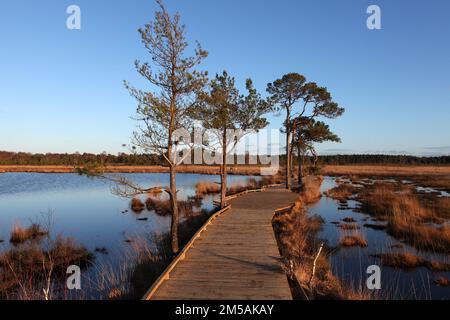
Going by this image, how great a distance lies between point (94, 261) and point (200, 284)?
23.7 ft

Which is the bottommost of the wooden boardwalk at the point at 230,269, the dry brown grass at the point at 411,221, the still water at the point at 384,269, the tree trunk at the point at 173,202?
the still water at the point at 384,269

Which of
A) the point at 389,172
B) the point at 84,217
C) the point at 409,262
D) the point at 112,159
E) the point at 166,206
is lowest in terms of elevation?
the point at 84,217

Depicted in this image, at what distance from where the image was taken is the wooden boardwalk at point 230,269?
604 cm

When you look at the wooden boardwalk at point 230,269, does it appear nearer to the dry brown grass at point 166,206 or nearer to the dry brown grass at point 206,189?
the dry brown grass at point 166,206

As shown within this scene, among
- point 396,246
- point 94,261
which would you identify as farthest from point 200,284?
point 396,246

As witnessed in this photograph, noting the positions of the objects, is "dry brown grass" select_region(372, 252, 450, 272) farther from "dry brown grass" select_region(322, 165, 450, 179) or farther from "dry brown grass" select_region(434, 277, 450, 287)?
"dry brown grass" select_region(322, 165, 450, 179)

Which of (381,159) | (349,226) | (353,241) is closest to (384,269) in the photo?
(353,241)

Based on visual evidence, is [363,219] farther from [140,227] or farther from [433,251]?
[140,227]

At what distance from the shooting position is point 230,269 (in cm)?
739

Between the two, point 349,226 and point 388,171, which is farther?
point 388,171

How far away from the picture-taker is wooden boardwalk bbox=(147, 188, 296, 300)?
238 inches

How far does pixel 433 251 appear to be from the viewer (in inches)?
473

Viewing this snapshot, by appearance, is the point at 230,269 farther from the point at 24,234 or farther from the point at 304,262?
the point at 24,234

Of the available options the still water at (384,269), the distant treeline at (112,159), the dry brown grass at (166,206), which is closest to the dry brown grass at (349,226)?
the still water at (384,269)
